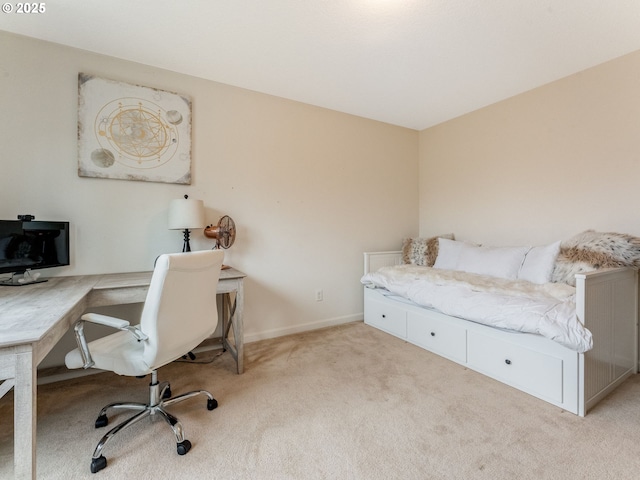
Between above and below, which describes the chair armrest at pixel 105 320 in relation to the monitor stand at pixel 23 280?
below

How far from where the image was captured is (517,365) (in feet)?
6.49

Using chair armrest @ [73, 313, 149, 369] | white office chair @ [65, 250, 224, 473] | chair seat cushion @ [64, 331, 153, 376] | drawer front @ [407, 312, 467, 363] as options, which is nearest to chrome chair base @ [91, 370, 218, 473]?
white office chair @ [65, 250, 224, 473]

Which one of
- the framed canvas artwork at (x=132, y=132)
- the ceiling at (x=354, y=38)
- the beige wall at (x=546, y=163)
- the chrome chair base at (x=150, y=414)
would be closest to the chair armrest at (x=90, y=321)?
the chrome chair base at (x=150, y=414)

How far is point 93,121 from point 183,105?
2.21 feet

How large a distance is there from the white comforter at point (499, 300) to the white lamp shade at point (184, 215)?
1.86 meters

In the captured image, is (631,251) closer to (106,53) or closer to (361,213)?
(361,213)

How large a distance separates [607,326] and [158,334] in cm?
266

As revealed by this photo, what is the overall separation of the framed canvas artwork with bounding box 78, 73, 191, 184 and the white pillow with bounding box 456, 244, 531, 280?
275 cm

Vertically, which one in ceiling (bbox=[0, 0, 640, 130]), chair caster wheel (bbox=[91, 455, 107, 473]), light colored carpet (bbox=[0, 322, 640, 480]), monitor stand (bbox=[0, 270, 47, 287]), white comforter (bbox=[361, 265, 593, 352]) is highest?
ceiling (bbox=[0, 0, 640, 130])

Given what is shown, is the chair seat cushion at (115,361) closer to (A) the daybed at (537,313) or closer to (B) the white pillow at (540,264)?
(A) the daybed at (537,313)

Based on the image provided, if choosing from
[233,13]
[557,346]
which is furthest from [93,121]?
[557,346]

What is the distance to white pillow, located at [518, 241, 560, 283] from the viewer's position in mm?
2367

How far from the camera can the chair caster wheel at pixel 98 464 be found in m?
1.30

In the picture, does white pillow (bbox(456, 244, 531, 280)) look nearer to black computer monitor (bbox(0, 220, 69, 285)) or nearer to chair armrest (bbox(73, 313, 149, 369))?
chair armrest (bbox(73, 313, 149, 369))
